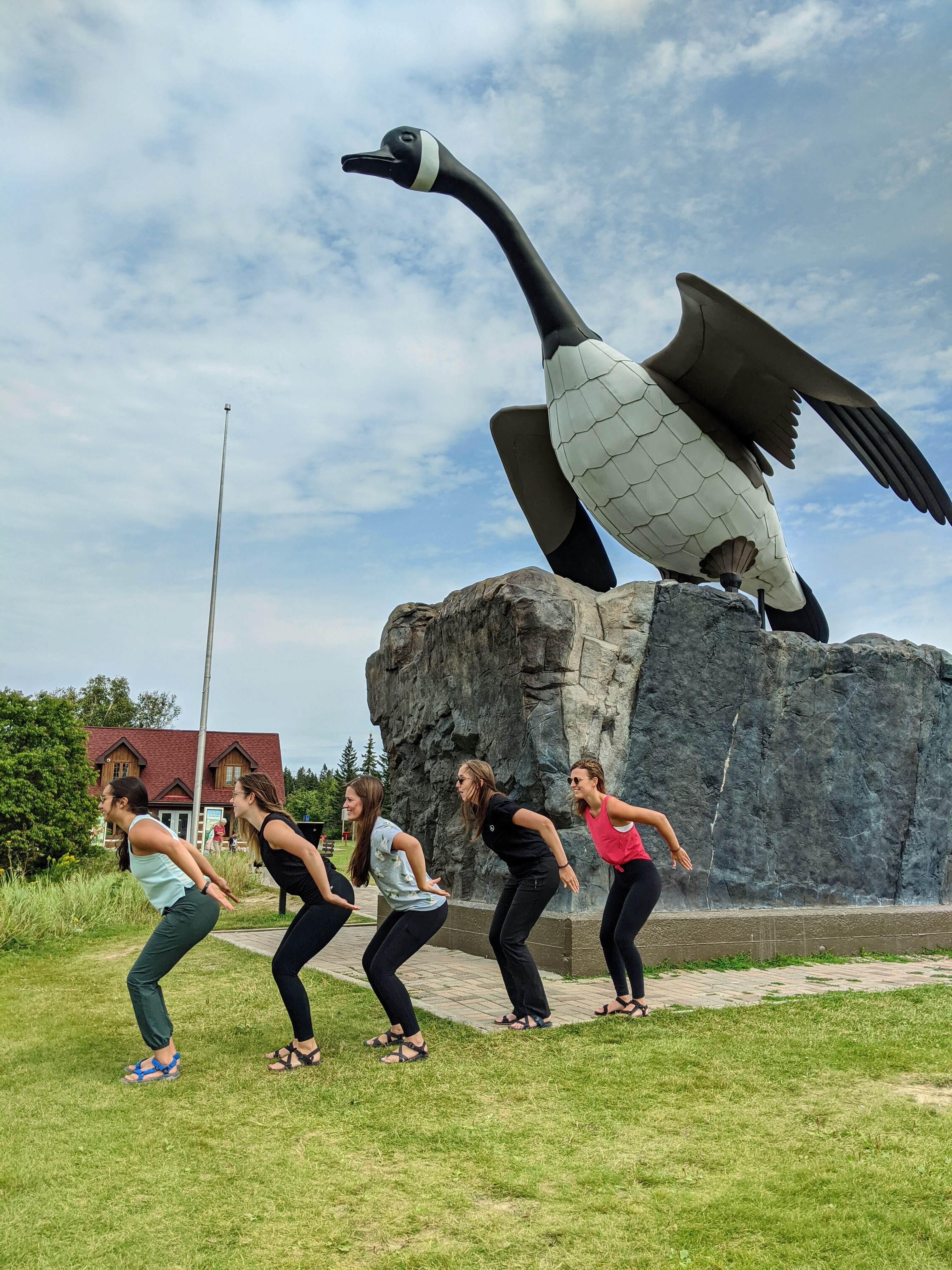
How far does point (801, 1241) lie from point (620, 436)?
697cm

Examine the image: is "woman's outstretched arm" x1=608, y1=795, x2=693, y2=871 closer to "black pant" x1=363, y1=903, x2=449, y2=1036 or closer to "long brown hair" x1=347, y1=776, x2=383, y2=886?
"black pant" x1=363, y1=903, x2=449, y2=1036

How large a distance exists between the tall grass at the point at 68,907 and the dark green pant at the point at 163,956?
5619mm

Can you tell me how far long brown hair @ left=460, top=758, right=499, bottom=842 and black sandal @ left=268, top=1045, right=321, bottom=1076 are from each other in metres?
1.46

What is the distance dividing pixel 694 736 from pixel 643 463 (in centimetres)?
263

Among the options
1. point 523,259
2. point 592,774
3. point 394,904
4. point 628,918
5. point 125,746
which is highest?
point 523,259

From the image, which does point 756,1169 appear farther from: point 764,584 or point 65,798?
point 65,798

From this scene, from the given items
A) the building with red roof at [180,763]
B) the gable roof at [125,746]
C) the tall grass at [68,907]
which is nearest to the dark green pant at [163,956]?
the tall grass at [68,907]

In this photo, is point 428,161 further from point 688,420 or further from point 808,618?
point 808,618

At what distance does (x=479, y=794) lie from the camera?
17.6 feet

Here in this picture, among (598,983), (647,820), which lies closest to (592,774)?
(647,820)

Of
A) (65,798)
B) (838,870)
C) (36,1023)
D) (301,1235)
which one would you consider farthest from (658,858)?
(65,798)

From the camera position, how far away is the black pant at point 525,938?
525 centimetres

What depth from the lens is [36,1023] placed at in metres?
5.73

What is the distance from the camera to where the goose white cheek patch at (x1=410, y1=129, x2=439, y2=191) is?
31.1 feet
